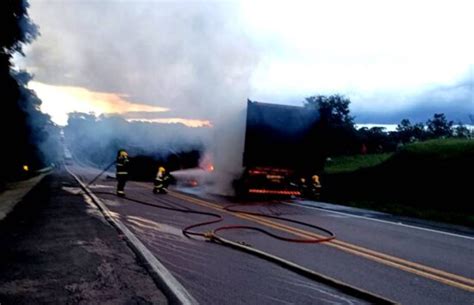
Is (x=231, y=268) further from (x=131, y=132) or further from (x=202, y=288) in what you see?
(x=131, y=132)

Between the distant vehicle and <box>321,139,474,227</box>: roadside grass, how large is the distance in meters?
2.53

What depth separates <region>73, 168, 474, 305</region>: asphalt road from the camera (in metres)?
4.91

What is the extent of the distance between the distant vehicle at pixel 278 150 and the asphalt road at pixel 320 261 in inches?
194

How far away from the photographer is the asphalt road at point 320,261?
4.91 metres

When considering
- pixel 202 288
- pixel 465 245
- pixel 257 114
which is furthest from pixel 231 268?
pixel 257 114

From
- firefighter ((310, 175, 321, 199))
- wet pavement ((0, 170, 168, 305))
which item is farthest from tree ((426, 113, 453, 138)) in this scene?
wet pavement ((0, 170, 168, 305))

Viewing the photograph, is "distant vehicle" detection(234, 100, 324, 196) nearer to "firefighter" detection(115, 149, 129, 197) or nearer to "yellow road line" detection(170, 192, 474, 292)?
"firefighter" detection(115, 149, 129, 197)

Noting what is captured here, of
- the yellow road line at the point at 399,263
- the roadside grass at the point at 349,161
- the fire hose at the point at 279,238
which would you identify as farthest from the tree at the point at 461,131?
the yellow road line at the point at 399,263

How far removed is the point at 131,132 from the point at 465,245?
24363 mm

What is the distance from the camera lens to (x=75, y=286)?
4.89 m

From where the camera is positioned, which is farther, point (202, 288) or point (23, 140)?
point (23, 140)

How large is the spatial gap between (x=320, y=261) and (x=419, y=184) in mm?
12151

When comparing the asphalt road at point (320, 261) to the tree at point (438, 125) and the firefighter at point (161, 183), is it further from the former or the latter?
the tree at point (438, 125)

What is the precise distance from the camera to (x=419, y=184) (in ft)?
56.2
